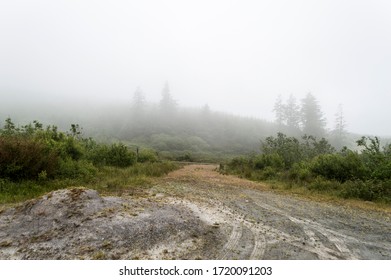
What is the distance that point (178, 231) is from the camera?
6168 millimetres

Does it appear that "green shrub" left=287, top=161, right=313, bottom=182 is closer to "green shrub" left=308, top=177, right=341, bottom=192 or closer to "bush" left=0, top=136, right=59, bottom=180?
"green shrub" left=308, top=177, right=341, bottom=192

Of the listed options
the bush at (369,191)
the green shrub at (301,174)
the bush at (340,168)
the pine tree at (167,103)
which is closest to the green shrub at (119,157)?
the green shrub at (301,174)

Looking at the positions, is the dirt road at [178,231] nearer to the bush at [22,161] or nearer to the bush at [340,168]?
the bush at [22,161]

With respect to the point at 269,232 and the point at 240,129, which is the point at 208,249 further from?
the point at 240,129

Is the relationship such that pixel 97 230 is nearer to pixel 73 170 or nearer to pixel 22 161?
pixel 22 161

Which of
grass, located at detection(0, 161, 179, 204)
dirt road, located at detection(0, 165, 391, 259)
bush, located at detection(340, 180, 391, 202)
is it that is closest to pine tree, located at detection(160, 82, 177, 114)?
grass, located at detection(0, 161, 179, 204)

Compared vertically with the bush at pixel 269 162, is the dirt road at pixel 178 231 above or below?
above

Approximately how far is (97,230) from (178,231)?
5.47ft

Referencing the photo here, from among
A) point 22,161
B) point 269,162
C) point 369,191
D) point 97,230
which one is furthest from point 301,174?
point 22,161

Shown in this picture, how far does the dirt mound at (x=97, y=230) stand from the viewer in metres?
5.02

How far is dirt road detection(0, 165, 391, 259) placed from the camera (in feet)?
16.9

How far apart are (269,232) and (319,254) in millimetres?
1396

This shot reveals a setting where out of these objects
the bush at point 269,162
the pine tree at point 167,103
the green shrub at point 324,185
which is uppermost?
the pine tree at point 167,103

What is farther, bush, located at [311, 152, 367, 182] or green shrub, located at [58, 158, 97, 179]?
bush, located at [311, 152, 367, 182]
